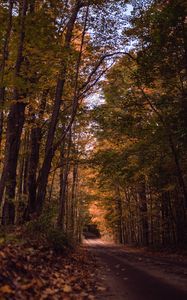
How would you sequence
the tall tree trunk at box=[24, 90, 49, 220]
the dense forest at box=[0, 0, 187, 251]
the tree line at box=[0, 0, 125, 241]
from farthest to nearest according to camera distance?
the tall tree trunk at box=[24, 90, 49, 220]
the dense forest at box=[0, 0, 187, 251]
the tree line at box=[0, 0, 125, 241]

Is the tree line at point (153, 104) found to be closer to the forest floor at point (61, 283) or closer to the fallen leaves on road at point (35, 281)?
the forest floor at point (61, 283)

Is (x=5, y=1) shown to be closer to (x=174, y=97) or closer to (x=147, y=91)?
(x=174, y=97)

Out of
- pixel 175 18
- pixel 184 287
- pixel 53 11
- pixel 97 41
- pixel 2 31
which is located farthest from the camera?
→ pixel 97 41

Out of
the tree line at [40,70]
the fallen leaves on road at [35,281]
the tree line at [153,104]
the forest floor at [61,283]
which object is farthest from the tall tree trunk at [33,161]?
the fallen leaves on road at [35,281]

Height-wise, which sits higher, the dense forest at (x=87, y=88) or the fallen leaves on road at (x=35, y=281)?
the dense forest at (x=87, y=88)

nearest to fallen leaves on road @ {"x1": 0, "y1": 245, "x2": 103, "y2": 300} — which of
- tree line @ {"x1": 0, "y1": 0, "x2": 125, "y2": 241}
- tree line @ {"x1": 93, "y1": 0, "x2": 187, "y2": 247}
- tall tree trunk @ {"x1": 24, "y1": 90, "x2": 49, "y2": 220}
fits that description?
tree line @ {"x1": 0, "y1": 0, "x2": 125, "y2": 241}

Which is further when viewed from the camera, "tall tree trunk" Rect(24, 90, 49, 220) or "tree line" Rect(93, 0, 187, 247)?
"tree line" Rect(93, 0, 187, 247)

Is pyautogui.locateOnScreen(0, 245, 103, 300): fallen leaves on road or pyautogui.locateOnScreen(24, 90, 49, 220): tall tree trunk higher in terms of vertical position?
pyautogui.locateOnScreen(24, 90, 49, 220): tall tree trunk

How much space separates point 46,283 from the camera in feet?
A: 20.3

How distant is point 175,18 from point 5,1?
7207 millimetres

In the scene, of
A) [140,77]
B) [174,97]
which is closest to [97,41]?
[140,77]

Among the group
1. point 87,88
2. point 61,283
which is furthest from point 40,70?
point 61,283

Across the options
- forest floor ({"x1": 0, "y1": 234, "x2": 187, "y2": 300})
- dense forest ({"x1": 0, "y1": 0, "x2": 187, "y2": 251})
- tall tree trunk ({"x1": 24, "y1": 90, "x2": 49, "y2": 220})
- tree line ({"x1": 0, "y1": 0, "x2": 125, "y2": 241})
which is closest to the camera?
forest floor ({"x1": 0, "y1": 234, "x2": 187, "y2": 300})

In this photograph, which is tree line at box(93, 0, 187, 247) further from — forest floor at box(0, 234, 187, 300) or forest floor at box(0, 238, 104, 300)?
forest floor at box(0, 238, 104, 300)
